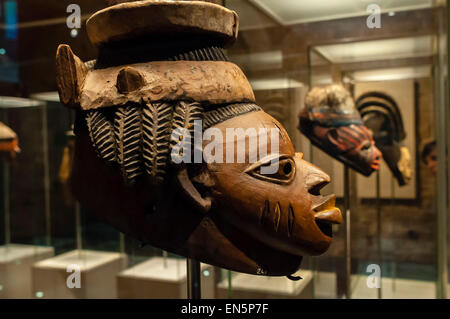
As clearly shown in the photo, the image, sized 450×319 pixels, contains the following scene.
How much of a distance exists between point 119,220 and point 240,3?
84cm

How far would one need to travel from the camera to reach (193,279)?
4.16ft

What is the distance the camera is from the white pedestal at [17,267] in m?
2.56

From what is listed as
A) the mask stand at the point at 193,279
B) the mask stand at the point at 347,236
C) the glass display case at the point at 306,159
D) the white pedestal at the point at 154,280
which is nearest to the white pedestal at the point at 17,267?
the glass display case at the point at 306,159

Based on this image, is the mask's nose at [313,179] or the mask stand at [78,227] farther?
the mask stand at [78,227]

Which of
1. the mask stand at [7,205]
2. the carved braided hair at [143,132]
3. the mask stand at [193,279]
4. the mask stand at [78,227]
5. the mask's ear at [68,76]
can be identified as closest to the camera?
the carved braided hair at [143,132]

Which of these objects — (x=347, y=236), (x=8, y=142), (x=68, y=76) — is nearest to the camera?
(x=68, y=76)

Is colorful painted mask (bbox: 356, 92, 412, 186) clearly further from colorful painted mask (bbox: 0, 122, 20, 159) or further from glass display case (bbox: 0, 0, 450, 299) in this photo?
colorful painted mask (bbox: 0, 122, 20, 159)

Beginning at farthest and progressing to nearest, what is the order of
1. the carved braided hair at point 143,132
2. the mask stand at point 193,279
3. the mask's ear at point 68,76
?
the mask stand at point 193,279, the mask's ear at point 68,76, the carved braided hair at point 143,132

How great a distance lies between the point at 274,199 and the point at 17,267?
2.32 m

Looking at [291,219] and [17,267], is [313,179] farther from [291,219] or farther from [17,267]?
[17,267]

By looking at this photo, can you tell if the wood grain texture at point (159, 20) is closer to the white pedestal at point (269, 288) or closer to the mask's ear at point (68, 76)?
the mask's ear at point (68, 76)

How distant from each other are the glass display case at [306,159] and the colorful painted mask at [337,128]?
3 cm

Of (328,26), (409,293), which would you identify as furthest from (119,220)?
(409,293)

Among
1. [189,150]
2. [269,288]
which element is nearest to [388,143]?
[269,288]
